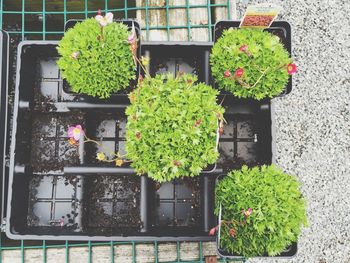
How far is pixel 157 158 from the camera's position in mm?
1176

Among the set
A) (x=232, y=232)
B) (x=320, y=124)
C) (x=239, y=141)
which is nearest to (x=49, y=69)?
(x=239, y=141)

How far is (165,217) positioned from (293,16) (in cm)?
120

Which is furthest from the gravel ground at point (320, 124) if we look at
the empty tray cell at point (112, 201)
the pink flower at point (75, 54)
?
the pink flower at point (75, 54)

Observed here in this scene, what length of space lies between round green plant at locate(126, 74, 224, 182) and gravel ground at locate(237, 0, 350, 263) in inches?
36.8

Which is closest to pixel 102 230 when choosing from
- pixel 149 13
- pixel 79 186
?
pixel 79 186

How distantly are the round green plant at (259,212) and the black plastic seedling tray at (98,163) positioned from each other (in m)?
0.13

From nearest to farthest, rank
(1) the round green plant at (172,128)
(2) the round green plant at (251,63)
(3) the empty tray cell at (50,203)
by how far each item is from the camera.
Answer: (1) the round green plant at (172,128) → (2) the round green plant at (251,63) → (3) the empty tray cell at (50,203)

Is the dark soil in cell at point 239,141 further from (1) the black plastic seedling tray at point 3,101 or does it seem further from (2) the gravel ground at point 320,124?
(1) the black plastic seedling tray at point 3,101

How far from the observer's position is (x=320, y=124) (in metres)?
2.06

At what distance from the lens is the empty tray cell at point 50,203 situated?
4.83 feet

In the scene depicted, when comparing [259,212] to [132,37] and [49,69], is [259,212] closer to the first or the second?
[132,37]

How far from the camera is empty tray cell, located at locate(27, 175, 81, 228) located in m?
1.47

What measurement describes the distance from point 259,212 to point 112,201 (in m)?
0.52

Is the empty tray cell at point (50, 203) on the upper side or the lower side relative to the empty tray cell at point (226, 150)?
lower
